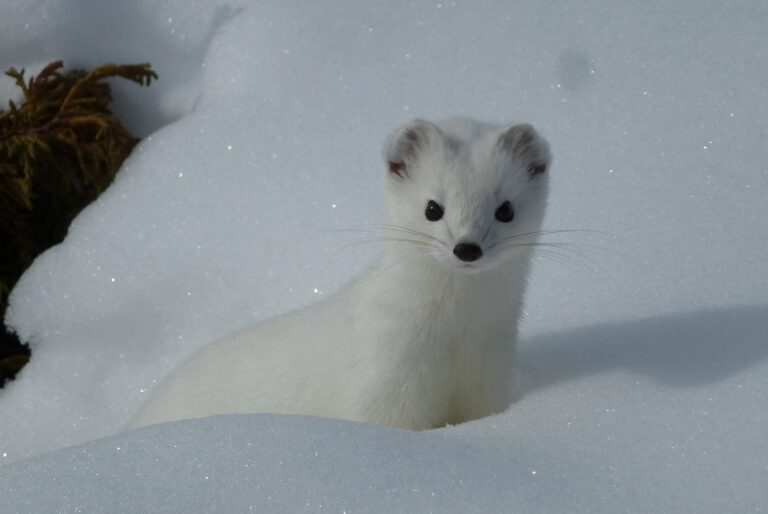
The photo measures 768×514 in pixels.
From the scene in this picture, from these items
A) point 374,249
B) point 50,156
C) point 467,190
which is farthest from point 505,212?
point 50,156

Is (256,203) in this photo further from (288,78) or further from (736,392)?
(736,392)

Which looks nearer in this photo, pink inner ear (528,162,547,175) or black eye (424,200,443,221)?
black eye (424,200,443,221)

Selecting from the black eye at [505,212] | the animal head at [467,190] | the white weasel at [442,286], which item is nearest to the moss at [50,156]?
the white weasel at [442,286]

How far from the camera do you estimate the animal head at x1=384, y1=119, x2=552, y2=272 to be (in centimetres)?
263

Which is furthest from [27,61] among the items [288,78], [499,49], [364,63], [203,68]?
[499,49]

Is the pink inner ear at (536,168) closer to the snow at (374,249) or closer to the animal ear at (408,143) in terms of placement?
the animal ear at (408,143)

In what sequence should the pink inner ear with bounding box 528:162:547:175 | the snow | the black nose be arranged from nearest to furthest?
the snow, the black nose, the pink inner ear with bounding box 528:162:547:175

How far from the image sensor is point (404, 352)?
9.36 feet

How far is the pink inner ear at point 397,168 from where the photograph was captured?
2926 mm

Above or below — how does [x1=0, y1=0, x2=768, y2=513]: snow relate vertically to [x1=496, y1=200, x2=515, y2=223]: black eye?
below

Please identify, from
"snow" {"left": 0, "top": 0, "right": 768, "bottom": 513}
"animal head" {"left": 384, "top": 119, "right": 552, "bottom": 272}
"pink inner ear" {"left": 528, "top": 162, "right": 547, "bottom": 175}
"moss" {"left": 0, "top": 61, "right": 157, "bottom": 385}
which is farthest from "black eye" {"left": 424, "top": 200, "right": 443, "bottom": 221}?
"moss" {"left": 0, "top": 61, "right": 157, "bottom": 385}

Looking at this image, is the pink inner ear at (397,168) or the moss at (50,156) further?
the moss at (50,156)

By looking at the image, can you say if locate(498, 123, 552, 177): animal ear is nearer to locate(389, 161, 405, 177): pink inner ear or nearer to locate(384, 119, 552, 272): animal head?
locate(384, 119, 552, 272): animal head

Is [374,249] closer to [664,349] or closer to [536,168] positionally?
[536,168]
